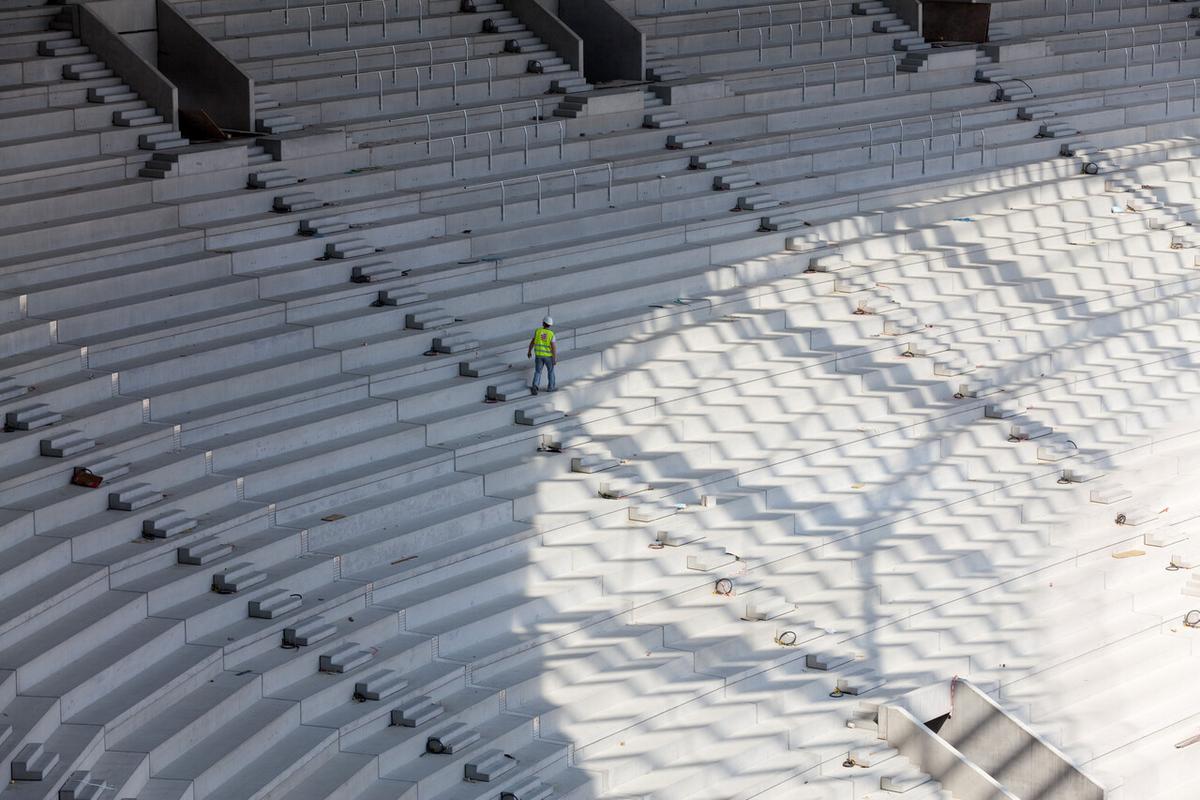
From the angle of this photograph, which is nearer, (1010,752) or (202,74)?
(1010,752)

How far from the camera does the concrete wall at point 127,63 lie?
65.7ft

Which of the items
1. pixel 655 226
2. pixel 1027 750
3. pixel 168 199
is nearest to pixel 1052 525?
pixel 1027 750

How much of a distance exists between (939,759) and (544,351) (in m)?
5.12

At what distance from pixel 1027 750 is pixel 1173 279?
10186mm

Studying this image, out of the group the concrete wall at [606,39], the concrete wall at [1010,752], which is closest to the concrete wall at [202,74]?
the concrete wall at [606,39]

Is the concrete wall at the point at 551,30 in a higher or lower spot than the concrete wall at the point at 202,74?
higher

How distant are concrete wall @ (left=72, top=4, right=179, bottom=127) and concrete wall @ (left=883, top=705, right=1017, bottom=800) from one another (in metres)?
9.73

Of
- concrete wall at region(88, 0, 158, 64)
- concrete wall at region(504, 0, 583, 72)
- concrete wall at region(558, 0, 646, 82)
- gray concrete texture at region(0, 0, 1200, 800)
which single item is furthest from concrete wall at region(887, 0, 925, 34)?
concrete wall at region(88, 0, 158, 64)

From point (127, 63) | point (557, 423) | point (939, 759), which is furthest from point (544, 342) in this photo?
point (127, 63)

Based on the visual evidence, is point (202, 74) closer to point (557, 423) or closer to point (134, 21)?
point (134, 21)

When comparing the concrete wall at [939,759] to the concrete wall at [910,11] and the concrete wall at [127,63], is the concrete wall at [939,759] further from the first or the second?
the concrete wall at [910,11]

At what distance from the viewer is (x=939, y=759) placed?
1566 centimetres

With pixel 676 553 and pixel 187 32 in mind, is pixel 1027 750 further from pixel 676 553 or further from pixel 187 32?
pixel 187 32

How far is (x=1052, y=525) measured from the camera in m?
19.2
